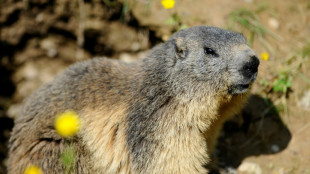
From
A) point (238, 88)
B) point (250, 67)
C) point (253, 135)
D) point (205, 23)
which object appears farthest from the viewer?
point (205, 23)

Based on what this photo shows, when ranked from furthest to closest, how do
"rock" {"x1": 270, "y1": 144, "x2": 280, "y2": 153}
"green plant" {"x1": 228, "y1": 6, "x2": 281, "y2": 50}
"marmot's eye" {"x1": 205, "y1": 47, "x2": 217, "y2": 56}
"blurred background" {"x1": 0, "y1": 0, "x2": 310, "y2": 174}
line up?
"green plant" {"x1": 228, "y1": 6, "x2": 281, "y2": 50} < "blurred background" {"x1": 0, "y1": 0, "x2": 310, "y2": 174} < "rock" {"x1": 270, "y1": 144, "x2": 280, "y2": 153} < "marmot's eye" {"x1": 205, "y1": 47, "x2": 217, "y2": 56}

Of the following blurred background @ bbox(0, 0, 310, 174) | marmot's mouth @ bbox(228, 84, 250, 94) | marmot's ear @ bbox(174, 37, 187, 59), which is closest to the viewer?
marmot's mouth @ bbox(228, 84, 250, 94)

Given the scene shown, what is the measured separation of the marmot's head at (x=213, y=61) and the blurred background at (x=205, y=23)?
1692 millimetres

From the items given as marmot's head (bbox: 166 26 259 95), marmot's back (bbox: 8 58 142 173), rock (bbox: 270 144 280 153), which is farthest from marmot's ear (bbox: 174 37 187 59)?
rock (bbox: 270 144 280 153)

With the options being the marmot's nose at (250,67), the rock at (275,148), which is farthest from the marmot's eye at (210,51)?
the rock at (275,148)

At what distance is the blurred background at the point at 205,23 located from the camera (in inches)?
265

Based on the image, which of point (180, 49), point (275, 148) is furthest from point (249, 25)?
point (180, 49)

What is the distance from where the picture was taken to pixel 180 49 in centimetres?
530

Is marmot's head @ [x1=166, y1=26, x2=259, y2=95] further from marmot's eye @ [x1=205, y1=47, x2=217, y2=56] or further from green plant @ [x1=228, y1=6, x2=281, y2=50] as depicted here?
green plant @ [x1=228, y1=6, x2=281, y2=50]

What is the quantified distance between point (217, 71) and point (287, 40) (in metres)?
3.39

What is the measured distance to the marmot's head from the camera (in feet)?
15.9

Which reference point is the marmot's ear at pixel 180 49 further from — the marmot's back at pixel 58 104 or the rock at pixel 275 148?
the rock at pixel 275 148

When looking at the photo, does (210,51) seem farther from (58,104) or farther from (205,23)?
(205,23)

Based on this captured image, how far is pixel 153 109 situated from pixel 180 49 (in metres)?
0.92
